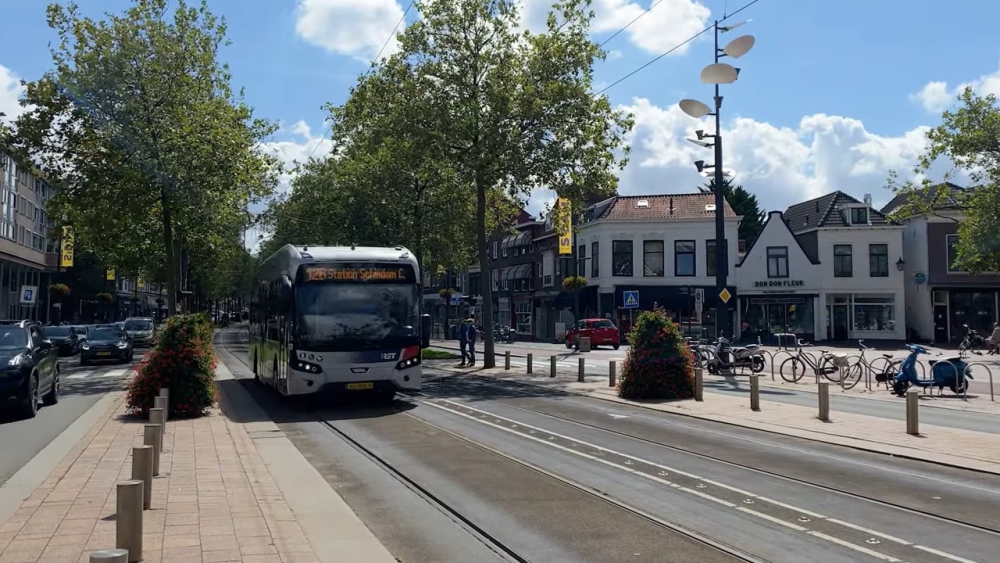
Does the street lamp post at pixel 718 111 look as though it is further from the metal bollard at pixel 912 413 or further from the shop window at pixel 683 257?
the shop window at pixel 683 257

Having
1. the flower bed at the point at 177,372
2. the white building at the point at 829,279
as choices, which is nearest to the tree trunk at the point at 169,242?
the flower bed at the point at 177,372

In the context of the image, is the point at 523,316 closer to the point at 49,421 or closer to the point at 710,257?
the point at 710,257

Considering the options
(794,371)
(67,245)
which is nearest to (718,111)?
(794,371)

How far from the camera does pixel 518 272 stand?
212 ft

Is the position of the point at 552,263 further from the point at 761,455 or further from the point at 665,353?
the point at 761,455

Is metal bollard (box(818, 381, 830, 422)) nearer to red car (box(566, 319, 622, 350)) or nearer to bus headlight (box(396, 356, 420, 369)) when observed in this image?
bus headlight (box(396, 356, 420, 369))

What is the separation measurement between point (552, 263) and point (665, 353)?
41.8 meters

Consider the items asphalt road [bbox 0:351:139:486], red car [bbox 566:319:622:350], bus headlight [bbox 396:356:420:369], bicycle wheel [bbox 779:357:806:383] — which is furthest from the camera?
red car [bbox 566:319:622:350]

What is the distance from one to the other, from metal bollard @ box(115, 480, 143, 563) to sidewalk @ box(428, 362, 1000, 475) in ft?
29.9

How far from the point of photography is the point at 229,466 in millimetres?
9461

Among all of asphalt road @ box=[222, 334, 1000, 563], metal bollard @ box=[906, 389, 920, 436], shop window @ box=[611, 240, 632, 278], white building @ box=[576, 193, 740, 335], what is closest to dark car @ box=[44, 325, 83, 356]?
asphalt road @ box=[222, 334, 1000, 563]

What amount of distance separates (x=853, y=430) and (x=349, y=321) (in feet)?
29.2

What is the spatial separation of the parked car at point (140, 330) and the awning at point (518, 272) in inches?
1111

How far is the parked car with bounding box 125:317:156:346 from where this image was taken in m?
43.6
